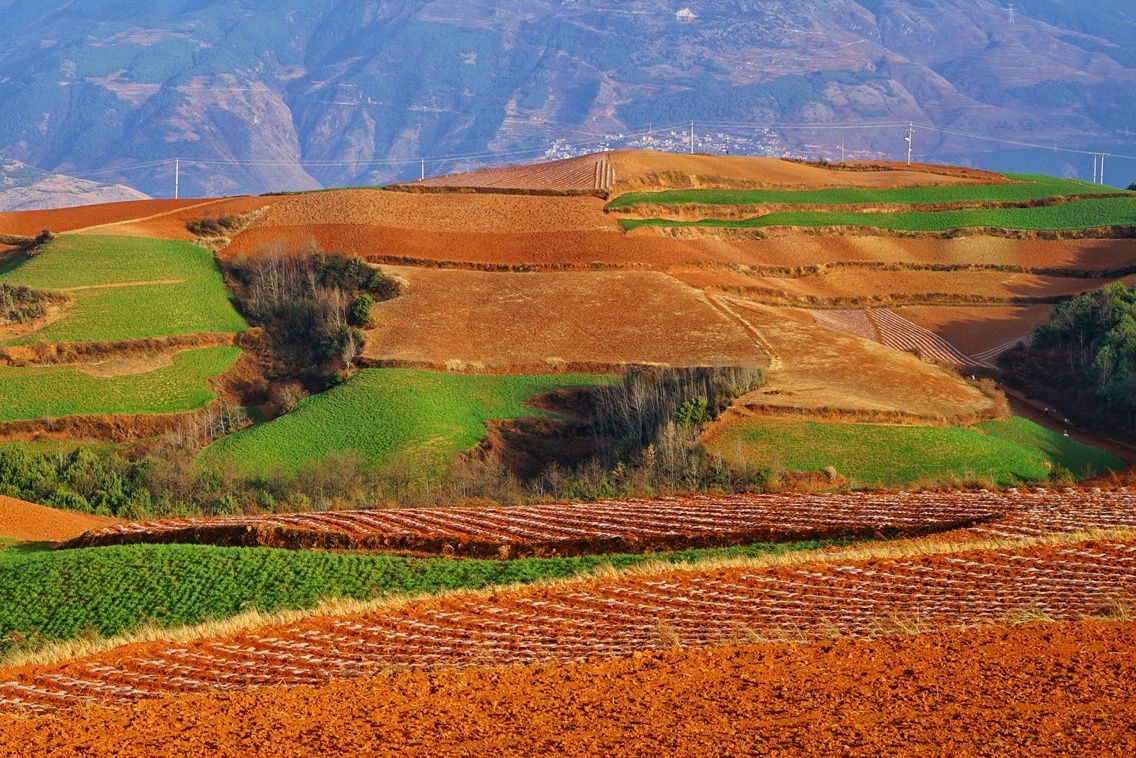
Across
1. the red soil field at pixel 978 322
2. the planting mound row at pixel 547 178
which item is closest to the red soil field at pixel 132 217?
the planting mound row at pixel 547 178

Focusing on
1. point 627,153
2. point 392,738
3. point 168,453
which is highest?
point 627,153

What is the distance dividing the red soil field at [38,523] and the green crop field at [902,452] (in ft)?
65.5

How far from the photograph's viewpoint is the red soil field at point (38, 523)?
3672cm

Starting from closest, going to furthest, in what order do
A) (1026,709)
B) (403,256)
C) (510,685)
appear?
(1026,709) < (510,685) < (403,256)

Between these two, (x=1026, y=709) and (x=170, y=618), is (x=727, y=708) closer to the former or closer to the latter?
(x=1026, y=709)

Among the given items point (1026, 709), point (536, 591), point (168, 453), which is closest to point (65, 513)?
point (168, 453)

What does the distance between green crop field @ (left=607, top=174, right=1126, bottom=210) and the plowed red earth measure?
6922 centimetres

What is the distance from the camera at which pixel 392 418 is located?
55.3 m

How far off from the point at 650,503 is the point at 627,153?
6694cm

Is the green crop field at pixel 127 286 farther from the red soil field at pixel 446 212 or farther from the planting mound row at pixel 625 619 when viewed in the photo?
the planting mound row at pixel 625 619

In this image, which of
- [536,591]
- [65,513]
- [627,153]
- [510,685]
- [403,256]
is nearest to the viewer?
[510,685]

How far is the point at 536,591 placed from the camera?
23.8 meters

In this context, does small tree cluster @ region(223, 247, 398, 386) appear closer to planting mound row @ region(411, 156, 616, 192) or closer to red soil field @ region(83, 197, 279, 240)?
red soil field @ region(83, 197, 279, 240)

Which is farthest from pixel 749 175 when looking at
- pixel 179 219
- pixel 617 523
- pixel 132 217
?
pixel 617 523
